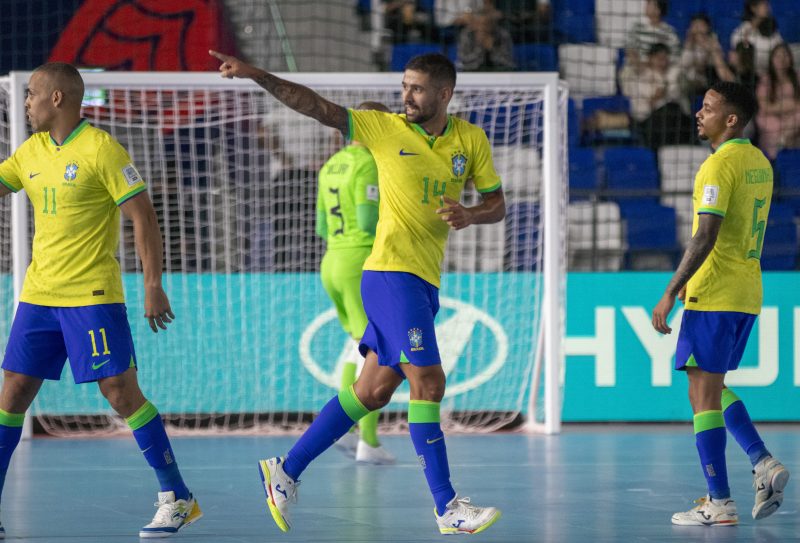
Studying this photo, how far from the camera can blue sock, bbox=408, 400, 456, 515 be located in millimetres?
4746

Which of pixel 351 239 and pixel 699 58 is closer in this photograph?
pixel 351 239

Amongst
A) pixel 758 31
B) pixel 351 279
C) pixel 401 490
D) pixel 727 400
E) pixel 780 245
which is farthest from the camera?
pixel 758 31

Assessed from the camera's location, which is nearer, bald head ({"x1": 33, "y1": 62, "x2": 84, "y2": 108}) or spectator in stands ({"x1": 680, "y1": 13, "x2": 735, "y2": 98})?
bald head ({"x1": 33, "y1": 62, "x2": 84, "y2": 108})

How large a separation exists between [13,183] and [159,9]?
24.9 ft

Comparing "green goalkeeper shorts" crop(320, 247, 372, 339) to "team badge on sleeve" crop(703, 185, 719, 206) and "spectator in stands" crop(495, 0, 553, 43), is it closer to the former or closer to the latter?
"team badge on sleeve" crop(703, 185, 719, 206)

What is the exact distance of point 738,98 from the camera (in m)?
5.25

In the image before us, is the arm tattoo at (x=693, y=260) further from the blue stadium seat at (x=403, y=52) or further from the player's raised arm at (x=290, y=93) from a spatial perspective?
the blue stadium seat at (x=403, y=52)

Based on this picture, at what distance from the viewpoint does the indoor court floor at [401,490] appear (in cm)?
492

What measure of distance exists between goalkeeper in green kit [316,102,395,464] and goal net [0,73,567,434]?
5.19 ft

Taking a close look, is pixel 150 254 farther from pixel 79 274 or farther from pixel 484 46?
pixel 484 46

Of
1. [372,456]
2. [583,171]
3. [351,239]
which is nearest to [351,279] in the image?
[351,239]

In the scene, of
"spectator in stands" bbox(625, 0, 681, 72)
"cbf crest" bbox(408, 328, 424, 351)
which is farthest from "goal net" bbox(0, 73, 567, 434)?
"cbf crest" bbox(408, 328, 424, 351)

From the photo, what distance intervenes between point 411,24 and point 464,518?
8.11 m

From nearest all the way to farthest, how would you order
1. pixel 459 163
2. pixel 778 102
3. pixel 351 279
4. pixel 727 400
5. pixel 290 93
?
pixel 290 93 → pixel 459 163 → pixel 727 400 → pixel 351 279 → pixel 778 102
